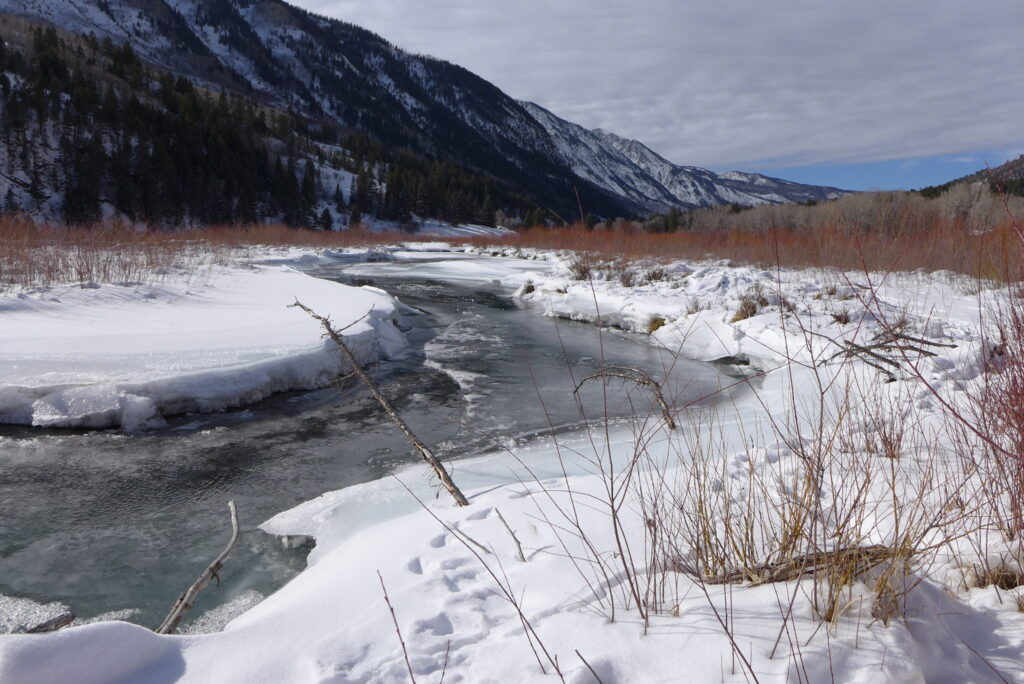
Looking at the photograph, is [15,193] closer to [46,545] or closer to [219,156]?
[219,156]

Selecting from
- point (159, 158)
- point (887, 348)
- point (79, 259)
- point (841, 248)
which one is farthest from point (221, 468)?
point (159, 158)

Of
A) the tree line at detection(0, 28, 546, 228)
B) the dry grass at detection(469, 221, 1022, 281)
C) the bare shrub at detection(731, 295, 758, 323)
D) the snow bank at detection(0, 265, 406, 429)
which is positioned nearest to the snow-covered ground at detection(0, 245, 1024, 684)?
the dry grass at detection(469, 221, 1022, 281)

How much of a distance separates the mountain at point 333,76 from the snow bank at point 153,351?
264 feet

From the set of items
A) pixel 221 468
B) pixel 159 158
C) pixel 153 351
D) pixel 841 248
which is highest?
pixel 159 158

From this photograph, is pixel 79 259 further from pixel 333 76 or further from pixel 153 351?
pixel 333 76

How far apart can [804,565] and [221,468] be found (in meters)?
4.28

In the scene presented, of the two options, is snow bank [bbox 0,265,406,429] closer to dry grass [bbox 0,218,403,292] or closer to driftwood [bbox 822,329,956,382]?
dry grass [bbox 0,218,403,292]

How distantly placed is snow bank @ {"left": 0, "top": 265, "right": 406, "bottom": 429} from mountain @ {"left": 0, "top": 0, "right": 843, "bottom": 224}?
80.6 metres

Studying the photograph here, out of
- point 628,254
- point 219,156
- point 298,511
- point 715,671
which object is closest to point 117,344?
point 298,511

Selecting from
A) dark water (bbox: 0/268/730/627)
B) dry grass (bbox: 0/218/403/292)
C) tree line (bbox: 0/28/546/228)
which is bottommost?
dark water (bbox: 0/268/730/627)

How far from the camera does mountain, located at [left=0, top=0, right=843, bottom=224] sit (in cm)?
9338

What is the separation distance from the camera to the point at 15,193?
37719 mm

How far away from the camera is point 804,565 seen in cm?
179

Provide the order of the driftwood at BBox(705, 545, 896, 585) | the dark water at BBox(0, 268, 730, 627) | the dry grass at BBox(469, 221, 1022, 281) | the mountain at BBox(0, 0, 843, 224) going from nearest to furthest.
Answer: the driftwood at BBox(705, 545, 896, 585) < the dark water at BBox(0, 268, 730, 627) < the dry grass at BBox(469, 221, 1022, 281) < the mountain at BBox(0, 0, 843, 224)
